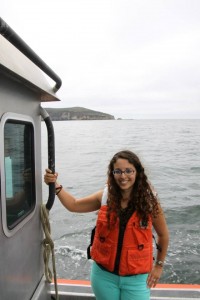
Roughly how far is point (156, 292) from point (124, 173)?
1236mm

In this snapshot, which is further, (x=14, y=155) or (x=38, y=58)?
(x=14, y=155)

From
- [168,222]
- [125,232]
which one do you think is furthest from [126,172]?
[168,222]

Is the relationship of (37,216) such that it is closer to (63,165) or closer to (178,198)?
(178,198)

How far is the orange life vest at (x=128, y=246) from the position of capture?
2.17 meters

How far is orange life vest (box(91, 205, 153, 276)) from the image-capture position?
7.13 ft

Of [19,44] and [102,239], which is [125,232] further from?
[19,44]

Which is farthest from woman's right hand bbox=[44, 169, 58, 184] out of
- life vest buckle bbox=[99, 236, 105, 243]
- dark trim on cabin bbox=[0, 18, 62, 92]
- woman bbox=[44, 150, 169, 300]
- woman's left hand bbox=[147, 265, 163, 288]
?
woman's left hand bbox=[147, 265, 163, 288]

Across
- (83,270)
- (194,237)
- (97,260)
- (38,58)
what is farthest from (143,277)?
(194,237)

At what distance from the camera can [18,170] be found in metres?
1.98

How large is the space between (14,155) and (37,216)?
0.62 meters

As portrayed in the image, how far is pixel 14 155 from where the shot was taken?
1905 mm

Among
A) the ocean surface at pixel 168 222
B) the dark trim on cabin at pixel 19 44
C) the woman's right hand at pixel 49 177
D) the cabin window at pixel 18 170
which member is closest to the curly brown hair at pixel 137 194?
the ocean surface at pixel 168 222

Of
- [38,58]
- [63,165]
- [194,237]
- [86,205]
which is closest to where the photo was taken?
[38,58]

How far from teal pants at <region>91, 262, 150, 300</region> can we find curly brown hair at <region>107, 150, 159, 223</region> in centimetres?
42
